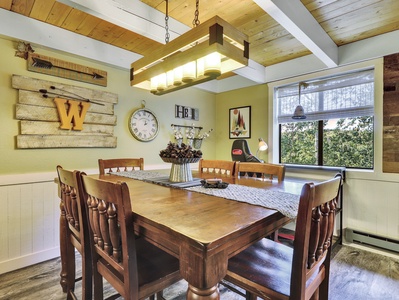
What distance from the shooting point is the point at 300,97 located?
306 centimetres

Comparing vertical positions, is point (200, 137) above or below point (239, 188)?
above

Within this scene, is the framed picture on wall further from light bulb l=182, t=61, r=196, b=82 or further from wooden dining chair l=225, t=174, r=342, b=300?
wooden dining chair l=225, t=174, r=342, b=300

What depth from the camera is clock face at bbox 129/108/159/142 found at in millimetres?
2857

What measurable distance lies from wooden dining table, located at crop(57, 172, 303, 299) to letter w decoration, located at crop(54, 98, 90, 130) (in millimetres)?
1611

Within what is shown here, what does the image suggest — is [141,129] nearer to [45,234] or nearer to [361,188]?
[45,234]

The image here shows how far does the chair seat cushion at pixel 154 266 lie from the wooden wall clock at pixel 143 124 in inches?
73.9

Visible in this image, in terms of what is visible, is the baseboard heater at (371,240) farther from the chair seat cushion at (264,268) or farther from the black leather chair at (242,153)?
the chair seat cushion at (264,268)

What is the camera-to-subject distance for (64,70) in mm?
2311

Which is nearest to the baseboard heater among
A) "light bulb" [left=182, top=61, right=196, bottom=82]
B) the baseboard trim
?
"light bulb" [left=182, top=61, right=196, bottom=82]

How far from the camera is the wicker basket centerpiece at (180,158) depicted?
155 centimetres

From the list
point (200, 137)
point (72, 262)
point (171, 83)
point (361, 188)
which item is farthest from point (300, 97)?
point (72, 262)

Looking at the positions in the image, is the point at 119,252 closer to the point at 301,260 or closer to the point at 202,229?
the point at 202,229

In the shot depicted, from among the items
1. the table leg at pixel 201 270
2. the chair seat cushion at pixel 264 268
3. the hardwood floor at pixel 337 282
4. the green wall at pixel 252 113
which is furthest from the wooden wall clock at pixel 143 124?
the table leg at pixel 201 270

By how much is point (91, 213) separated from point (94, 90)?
A: 1.87 meters
